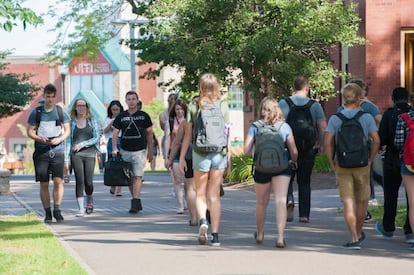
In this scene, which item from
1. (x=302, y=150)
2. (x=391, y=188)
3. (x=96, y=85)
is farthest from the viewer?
(x=96, y=85)

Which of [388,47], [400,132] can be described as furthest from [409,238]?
[388,47]

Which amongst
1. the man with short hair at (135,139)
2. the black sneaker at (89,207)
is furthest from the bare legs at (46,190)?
the man with short hair at (135,139)

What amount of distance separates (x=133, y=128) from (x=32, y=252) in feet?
17.4

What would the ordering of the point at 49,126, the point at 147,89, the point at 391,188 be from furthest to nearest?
the point at 147,89 < the point at 49,126 < the point at 391,188

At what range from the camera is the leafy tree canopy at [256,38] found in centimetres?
2288

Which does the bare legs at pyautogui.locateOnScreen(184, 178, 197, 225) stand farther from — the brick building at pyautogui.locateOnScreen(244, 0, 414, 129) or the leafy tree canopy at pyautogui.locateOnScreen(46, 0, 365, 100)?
the brick building at pyautogui.locateOnScreen(244, 0, 414, 129)

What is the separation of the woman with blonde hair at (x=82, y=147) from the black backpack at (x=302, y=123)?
3370 millimetres

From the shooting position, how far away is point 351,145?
11.1 metres

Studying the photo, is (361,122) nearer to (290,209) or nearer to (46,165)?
(290,209)

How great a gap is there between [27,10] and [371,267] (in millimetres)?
4622

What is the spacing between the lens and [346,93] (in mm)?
11328

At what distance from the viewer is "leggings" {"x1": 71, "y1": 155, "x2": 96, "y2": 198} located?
15.5 meters

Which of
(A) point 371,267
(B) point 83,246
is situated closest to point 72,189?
(B) point 83,246

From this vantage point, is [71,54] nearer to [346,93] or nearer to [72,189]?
[72,189]
